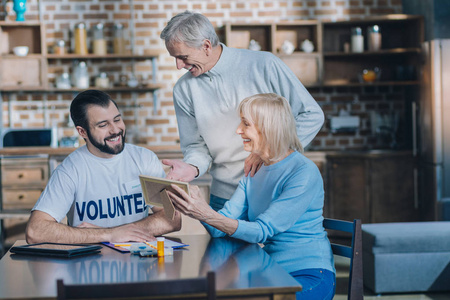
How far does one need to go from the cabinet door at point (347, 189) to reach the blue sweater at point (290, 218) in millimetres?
3382

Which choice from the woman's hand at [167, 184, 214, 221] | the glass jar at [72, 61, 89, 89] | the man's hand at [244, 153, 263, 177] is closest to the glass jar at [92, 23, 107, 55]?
the glass jar at [72, 61, 89, 89]

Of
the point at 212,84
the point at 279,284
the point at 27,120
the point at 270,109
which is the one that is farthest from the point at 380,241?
the point at 27,120

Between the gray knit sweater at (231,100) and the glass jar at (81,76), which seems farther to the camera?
the glass jar at (81,76)

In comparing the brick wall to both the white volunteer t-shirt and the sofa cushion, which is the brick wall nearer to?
the sofa cushion

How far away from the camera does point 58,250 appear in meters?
1.82

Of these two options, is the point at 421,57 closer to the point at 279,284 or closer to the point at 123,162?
the point at 123,162

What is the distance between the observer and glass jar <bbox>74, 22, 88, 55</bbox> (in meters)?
5.59

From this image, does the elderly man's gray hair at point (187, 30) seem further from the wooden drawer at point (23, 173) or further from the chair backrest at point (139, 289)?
the wooden drawer at point (23, 173)

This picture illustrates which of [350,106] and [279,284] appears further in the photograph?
[350,106]

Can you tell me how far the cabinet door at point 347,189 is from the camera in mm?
5309

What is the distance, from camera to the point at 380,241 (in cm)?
362

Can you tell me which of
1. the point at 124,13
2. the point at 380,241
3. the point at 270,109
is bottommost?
the point at 380,241

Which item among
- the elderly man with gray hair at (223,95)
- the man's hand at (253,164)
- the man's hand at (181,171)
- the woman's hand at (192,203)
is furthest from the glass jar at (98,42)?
the woman's hand at (192,203)

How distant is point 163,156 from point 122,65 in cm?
132
